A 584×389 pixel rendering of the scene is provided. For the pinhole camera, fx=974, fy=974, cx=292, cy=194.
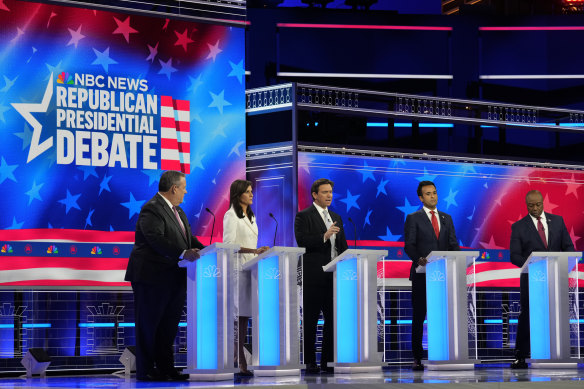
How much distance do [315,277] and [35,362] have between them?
2.49 m

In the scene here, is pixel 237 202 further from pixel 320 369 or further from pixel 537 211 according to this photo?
pixel 537 211

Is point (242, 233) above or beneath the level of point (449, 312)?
above

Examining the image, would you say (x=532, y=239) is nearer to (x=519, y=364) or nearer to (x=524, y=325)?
(x=524, y=325)

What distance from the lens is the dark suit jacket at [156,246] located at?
6.21 m

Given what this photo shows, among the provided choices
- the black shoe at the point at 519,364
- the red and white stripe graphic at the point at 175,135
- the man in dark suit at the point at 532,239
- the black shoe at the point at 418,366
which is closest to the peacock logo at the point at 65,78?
the red and white stripe graphic at the point at 175,135

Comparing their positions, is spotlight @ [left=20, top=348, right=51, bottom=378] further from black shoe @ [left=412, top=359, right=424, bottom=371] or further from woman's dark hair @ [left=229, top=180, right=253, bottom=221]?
black shoe @ [left=412, top=359, right=424, bottom=371]

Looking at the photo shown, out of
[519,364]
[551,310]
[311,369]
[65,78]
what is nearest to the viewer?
[311,369]

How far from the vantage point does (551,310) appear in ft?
24.0

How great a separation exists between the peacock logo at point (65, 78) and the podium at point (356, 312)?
3310 millimetres

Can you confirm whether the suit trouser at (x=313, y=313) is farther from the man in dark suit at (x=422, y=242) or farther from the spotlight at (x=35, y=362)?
the spotlight at (x=35, y=362)

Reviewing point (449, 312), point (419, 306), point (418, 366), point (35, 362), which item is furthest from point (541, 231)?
point (35, 362)

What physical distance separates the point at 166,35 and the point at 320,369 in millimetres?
3766

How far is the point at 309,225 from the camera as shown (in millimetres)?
7289

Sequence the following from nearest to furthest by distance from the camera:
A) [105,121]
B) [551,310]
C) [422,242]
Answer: [551,310] < [422,242] < [105,121]
